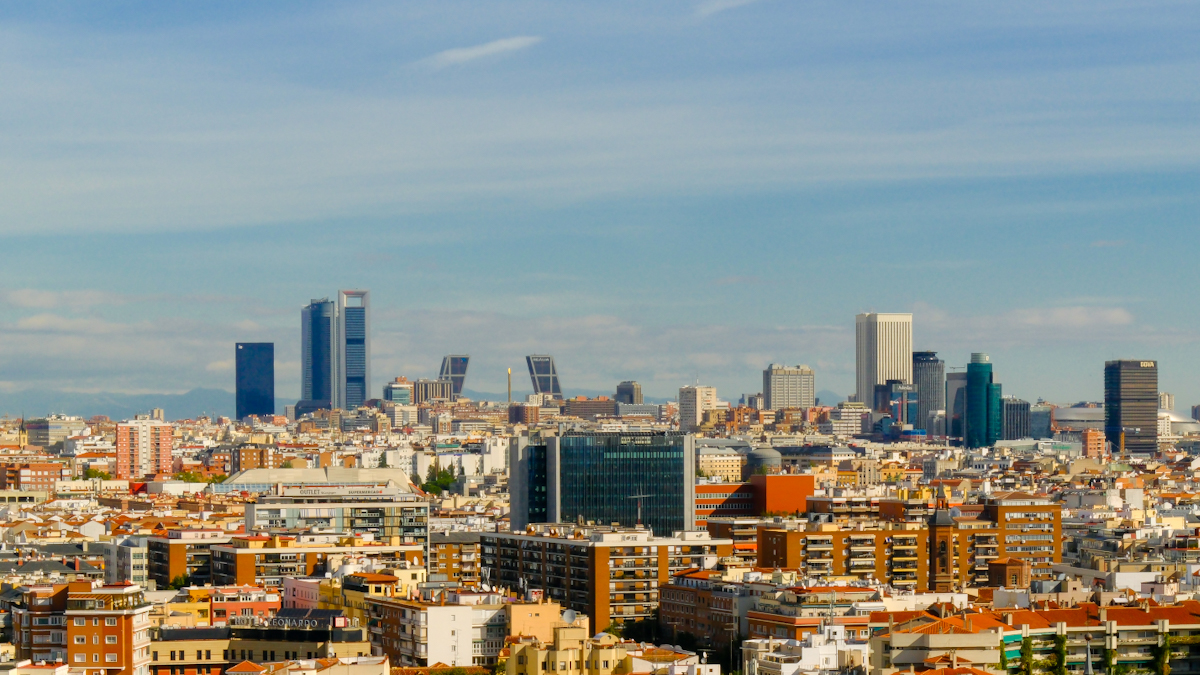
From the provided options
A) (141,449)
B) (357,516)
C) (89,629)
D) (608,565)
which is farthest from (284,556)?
(141,449)

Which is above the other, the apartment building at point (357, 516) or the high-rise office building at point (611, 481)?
the high-rise office building at point (611, 481)

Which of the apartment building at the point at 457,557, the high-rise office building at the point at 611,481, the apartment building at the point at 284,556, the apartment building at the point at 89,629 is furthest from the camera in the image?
the high-rise office building at the point at 611,481

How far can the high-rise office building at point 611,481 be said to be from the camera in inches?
3174

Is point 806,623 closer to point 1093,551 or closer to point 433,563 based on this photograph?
point 433,563

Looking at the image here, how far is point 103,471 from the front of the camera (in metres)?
156

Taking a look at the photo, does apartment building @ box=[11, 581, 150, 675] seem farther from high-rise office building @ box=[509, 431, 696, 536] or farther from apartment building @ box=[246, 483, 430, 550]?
high-rise office building @ box=[509, 431, 696, 536]

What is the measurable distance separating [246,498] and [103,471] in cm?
5663

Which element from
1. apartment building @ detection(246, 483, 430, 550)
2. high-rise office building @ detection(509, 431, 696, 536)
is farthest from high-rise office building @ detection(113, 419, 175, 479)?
high-rise office building @ detection(509, 431, 696, 536)

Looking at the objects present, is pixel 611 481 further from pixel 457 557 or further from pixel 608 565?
pixel 608 565

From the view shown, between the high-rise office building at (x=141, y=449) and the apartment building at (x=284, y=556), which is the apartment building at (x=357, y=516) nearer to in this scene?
the apartment building at (x=284, y=556)

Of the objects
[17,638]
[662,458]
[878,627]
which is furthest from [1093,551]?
[17,638]

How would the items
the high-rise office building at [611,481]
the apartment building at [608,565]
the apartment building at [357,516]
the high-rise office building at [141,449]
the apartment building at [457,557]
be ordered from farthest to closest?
the high-rise office building at [141,449]
the high-rise office building at [611,481]
the apartment building at [357,516]
the apartment building at [457,557]
the apartment building at [608,565]

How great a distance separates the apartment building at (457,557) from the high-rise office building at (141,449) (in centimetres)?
9002

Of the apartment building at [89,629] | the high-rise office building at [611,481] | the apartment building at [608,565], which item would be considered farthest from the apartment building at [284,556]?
the apartment building at [89,629]
